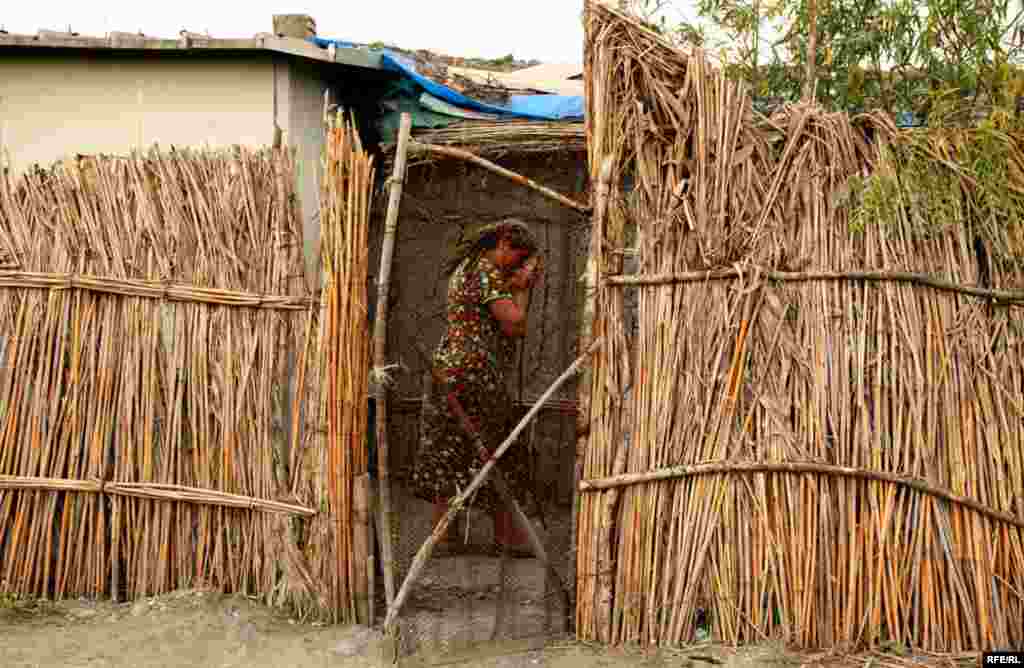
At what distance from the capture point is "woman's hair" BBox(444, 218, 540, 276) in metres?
5.19

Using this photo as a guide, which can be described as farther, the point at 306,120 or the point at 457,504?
the point at 306,120

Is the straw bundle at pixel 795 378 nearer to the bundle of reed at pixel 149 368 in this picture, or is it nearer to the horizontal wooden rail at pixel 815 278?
the horizontal wooden rail at pixel 815 278

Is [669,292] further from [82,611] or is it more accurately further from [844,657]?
[82,611]

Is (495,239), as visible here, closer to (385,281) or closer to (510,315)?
(510,315)

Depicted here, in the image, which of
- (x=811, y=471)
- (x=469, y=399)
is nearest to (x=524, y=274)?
(x=469, y=399)

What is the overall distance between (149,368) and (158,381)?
69 mm

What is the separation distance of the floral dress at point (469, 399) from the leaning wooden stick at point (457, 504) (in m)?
0.55

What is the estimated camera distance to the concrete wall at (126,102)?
6.76 m

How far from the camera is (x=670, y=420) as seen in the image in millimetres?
4555

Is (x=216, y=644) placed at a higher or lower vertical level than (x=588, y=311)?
lower

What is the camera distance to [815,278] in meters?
4.52

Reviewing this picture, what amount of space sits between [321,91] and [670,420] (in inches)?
143

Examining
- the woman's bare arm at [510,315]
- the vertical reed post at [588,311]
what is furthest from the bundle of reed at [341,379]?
the vertical reed post at [588,311]

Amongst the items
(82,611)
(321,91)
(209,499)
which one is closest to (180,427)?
(209,499)
